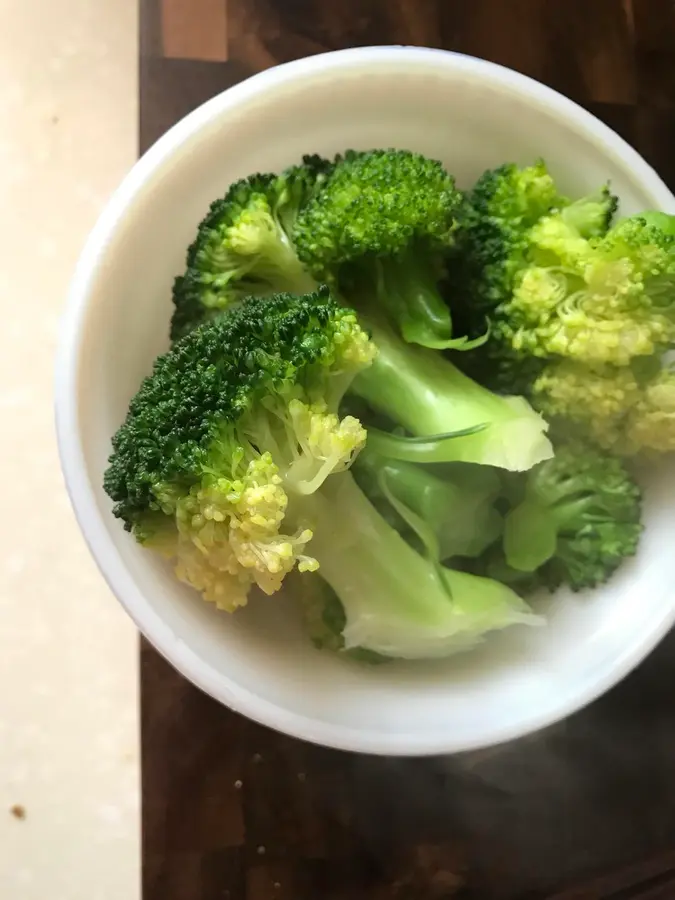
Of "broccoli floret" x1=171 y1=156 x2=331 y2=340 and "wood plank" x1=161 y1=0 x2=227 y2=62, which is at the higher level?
"wood plank" x1=161 y1=0 x2=227 y2=62

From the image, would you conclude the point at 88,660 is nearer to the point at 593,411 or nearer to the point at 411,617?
the point at 411,617

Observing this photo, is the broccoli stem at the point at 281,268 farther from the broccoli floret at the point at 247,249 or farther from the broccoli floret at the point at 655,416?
the broccoli floret at the point at 655,416

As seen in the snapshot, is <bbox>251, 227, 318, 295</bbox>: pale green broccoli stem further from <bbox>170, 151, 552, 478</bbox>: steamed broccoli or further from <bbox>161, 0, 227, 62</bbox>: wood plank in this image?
<bbox>161, 0, 227, 62</bbox>: wood plank


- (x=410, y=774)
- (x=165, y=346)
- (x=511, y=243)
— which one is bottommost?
(x=410, y=774)

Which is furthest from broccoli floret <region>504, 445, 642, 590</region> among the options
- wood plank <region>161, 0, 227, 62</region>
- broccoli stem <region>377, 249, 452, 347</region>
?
wood plank <region>161, 0, 227, 62</region>

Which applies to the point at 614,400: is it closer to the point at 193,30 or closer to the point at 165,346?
the point at 165,346

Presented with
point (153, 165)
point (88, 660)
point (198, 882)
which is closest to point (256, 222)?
point (153, 165)

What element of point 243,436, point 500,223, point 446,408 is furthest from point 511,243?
point 243,436
